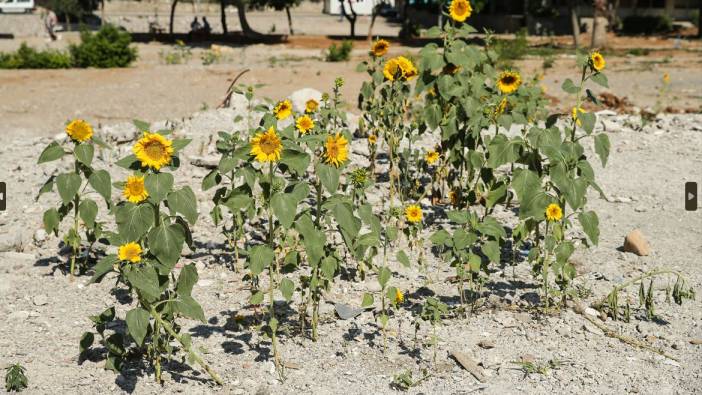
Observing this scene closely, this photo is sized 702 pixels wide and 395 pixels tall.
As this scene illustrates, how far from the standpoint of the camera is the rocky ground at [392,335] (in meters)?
3.25

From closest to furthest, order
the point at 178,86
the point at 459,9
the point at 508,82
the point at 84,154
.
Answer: the point at 84,154 → the point at 508,82 → the point at 459,9 → the point at 178,86

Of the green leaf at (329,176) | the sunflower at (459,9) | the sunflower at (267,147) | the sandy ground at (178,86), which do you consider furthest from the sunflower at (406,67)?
the sandy ground at (178,86)

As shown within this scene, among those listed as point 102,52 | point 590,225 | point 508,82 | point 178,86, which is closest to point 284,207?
point 590,225

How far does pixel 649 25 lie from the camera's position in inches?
1283

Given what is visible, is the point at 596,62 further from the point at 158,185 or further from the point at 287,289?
the point at 158,185

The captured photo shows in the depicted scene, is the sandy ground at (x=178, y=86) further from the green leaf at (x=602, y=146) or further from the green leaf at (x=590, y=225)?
the green leaf at (x=590, y=225)

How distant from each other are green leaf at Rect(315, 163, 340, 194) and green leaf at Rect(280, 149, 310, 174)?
67 millimetres

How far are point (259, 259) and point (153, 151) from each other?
593 mm

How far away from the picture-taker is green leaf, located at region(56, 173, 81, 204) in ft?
11.5

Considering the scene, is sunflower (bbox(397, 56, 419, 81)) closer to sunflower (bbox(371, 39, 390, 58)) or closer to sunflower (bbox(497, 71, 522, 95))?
sunflower (bbox(371, 39, 390, 58))

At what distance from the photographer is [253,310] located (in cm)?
391

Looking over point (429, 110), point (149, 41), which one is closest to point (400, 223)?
point (429, 110)

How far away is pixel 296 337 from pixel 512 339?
1.00m

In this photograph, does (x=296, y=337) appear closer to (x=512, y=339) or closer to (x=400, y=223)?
(x=512, y=339)
